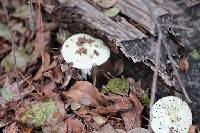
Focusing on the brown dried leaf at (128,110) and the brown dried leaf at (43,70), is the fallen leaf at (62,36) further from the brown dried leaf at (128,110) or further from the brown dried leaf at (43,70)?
the brown dried leaf at (128,110)

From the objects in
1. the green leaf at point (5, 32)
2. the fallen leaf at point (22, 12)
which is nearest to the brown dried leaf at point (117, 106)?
the green leaf at point (5, 32)

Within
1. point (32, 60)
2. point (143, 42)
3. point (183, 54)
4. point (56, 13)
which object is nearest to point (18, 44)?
point (32, 60)

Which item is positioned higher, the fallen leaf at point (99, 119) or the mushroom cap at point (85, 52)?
the mushroom cap at point (85, 52)

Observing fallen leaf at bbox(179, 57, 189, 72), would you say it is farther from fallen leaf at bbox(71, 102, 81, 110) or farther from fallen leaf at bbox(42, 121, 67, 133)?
fallen leaf at bbox(42, 121, 67, 133)

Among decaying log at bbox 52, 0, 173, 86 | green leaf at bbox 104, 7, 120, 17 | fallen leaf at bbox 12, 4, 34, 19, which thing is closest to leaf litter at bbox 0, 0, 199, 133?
green leaf at bbox 104, 7, 120, 17

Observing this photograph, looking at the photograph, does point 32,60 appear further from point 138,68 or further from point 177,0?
point 177,0

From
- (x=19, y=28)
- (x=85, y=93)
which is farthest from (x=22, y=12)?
(x=85, y=93)
